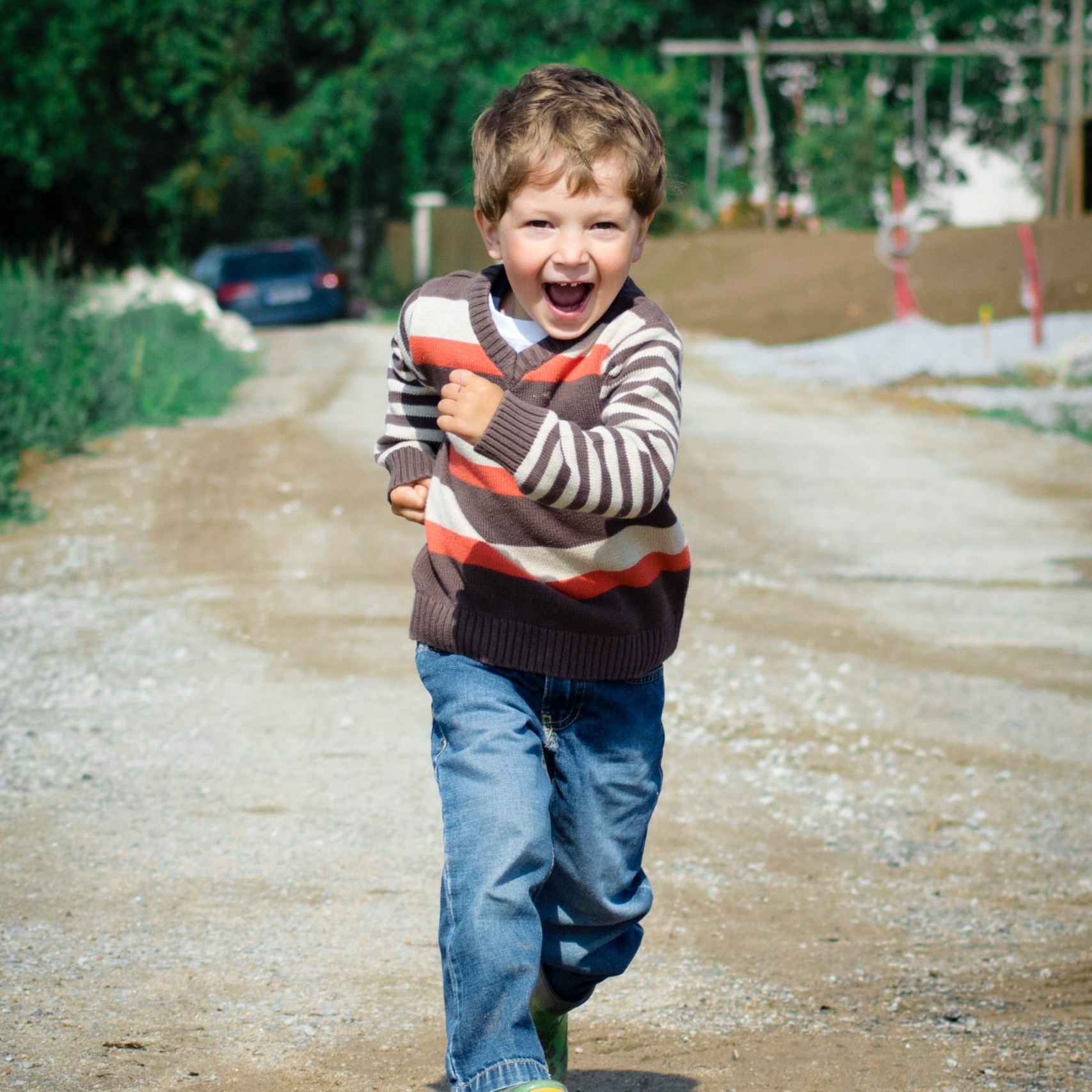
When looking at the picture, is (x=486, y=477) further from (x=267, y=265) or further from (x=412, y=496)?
(x=267, y=265)

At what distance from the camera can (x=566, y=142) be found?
223 cm

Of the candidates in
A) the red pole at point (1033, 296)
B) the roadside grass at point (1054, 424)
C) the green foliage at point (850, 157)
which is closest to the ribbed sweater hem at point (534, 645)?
the roadside grass at point (1054, 424)

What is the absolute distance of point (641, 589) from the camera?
238cm

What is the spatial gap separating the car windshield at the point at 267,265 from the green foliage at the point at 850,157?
10724mm

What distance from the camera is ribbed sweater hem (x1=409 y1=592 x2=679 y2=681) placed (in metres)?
2.31

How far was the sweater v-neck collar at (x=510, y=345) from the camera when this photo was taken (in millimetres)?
2301

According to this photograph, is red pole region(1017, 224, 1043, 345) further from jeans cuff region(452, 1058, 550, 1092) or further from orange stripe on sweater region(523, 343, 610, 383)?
jeans cuff region(452, 1058, 550, 1092)

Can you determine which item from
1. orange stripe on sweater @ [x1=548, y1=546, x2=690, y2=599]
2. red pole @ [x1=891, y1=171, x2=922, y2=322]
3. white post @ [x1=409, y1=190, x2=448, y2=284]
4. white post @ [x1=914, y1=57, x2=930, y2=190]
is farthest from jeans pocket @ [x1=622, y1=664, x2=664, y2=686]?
white post @ [x1=914, y1=57, x2=930, y2=190]

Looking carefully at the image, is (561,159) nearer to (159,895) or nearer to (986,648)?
(159,895)

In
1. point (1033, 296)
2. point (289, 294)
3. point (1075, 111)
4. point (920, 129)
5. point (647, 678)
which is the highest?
point (920, 129)

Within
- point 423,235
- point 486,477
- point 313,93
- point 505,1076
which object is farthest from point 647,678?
point 313,93

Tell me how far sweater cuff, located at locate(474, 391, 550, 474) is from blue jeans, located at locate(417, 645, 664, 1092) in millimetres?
427

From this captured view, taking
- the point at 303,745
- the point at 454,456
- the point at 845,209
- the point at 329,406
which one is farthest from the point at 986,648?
the point at 845,209

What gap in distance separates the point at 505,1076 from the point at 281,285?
68.8 feet
